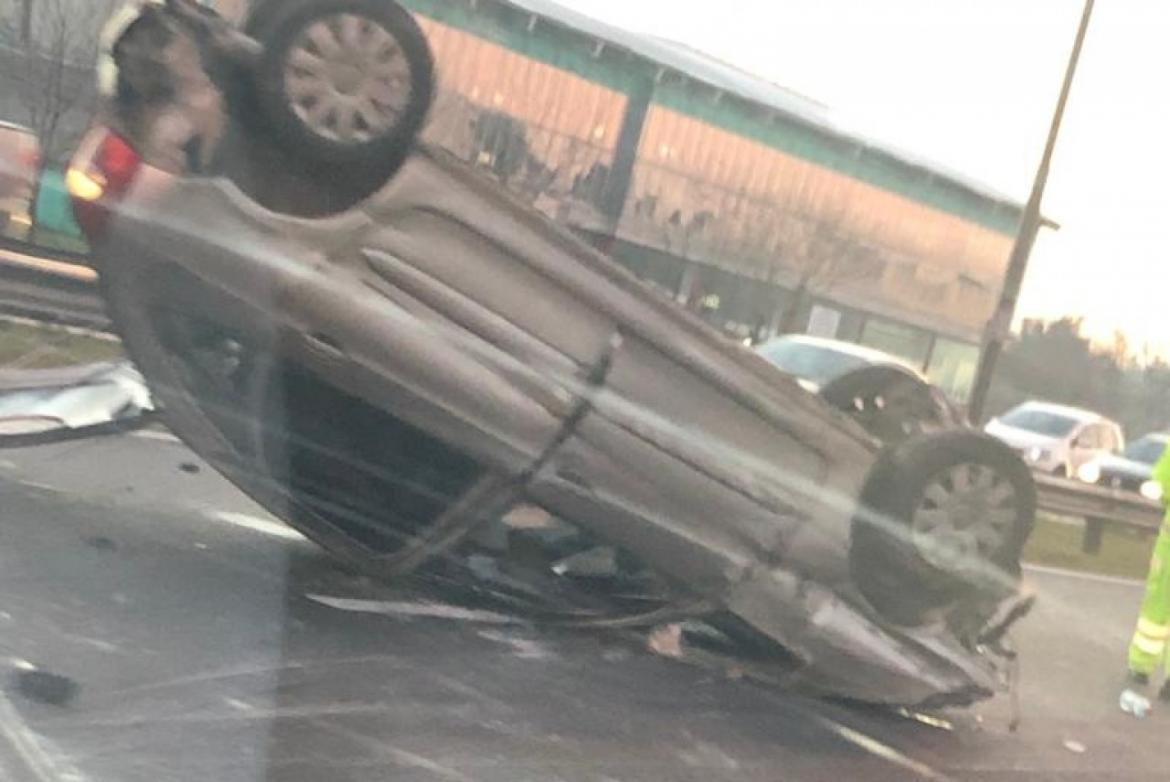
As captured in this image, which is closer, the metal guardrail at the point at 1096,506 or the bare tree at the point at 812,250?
the bare tree at the point at 812,250

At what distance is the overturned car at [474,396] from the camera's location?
3.52m

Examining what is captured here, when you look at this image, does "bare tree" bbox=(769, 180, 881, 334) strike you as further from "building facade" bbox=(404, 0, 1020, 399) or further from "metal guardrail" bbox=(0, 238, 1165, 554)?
"metal guardrail" bbox=(0, 238, 1165, 554)

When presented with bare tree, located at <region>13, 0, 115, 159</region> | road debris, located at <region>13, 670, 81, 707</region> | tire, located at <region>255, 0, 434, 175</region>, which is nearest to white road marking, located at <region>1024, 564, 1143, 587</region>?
Result: tire, located at <region>255, 0, 434, 175</region>

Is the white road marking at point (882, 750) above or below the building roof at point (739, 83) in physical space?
below

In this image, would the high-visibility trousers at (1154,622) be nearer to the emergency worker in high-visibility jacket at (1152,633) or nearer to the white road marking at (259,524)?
the emergency worker in high-visibility jacket at (1152,633)

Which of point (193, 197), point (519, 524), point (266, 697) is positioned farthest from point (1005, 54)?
point (266, 697)

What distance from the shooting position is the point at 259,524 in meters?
Result: 4.28

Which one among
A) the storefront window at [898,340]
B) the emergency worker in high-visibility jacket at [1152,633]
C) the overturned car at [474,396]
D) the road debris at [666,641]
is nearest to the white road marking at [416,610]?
the overturned car at [474,396]

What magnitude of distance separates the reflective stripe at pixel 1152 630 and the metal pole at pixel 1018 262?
54.8 inches

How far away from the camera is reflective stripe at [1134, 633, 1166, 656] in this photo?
16.6 ft

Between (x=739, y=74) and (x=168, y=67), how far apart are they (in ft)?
4.47

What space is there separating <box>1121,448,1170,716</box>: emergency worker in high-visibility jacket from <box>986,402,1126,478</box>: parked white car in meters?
0.82

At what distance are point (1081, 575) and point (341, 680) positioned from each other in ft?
7.35

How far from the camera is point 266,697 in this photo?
3705 millimetres
